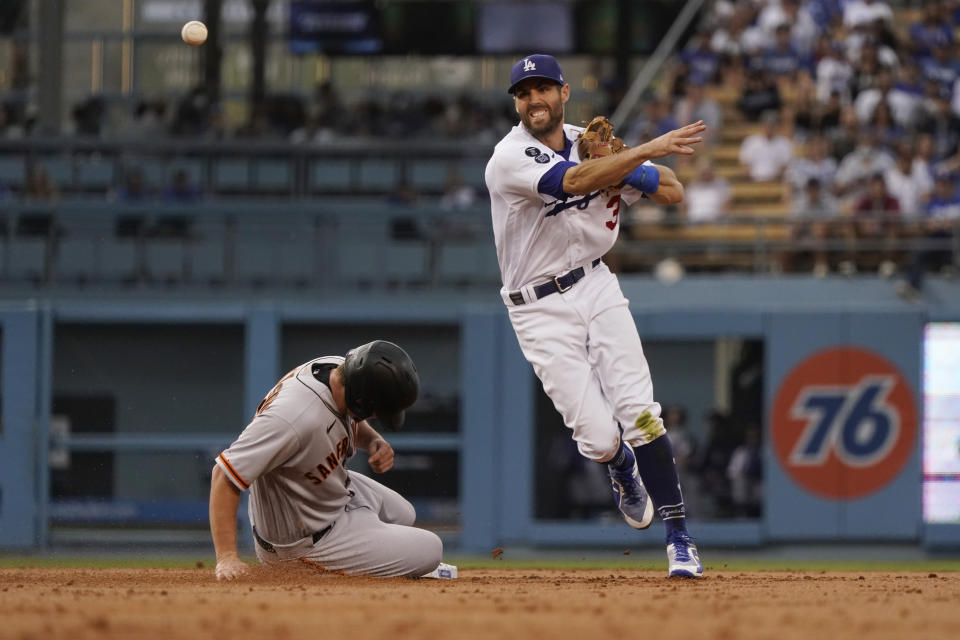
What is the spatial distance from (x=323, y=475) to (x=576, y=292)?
1.38 m

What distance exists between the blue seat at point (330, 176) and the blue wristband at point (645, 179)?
9.50m

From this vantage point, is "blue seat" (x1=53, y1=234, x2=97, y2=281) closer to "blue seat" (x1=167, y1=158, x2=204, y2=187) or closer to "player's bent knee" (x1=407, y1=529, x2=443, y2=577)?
"blue seat" (x1=167, y1=158, x2=204, y2=187)

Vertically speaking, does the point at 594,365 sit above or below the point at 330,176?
below

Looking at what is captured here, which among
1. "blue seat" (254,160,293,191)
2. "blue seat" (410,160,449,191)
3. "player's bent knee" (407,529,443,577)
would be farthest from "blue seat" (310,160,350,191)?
"player's bent knee" (407,529,443,577)

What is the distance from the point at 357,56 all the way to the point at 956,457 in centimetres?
968

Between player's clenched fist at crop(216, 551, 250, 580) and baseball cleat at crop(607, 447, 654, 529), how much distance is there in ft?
5.76

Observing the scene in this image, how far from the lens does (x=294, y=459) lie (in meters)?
6.04

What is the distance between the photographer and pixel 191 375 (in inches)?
494

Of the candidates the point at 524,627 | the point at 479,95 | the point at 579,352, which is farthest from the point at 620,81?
the point at 524,627

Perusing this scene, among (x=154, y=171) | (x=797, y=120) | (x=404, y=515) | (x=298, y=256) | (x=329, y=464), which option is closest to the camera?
(x=329, y=464)

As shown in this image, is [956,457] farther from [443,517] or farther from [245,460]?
[245,460]

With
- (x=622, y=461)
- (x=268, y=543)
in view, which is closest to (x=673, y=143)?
(x=622, y=461)

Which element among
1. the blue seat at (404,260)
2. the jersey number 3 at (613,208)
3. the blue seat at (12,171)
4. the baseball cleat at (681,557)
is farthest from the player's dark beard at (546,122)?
the blue seat at (12,171)

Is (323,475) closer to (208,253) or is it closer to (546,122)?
(546,122)
